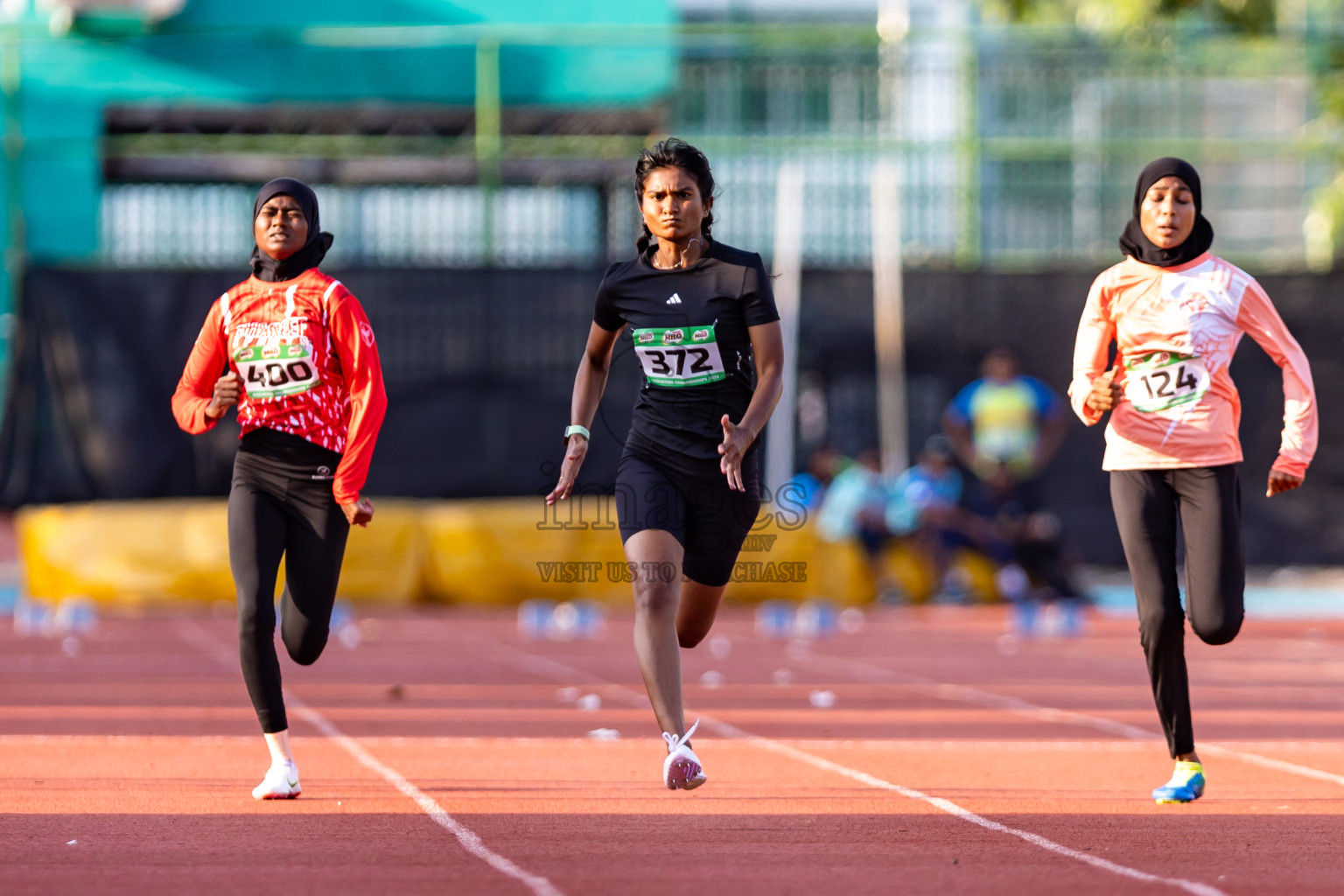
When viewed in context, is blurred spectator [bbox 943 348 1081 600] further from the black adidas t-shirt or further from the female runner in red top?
the female runner in red top

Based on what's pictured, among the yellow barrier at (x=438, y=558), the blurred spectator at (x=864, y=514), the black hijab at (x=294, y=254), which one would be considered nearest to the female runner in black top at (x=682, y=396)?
the black hijab at (x=294, y=254)

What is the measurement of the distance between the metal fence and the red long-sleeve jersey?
11.9 m

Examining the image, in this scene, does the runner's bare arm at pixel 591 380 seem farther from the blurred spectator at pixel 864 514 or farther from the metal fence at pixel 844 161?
the metal fence at pixel 844 161

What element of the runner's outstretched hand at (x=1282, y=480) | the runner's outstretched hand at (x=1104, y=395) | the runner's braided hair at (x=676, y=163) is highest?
the runner's braided hair at (x=676, y=163)

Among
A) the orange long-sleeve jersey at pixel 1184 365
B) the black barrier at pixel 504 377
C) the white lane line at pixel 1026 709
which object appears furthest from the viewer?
the black barrier at pixel 504 377

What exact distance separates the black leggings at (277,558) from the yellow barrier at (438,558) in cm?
987

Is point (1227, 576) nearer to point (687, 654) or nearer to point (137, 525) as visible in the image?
point (687, 654)

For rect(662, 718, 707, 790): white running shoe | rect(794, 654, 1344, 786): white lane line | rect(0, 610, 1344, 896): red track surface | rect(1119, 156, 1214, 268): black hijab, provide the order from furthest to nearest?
rect(794, 654, 1344, 786): white lane line
rect(1119, 156, 1214, 268): black hijab
rect(662, 718, 707, 790): white running shoe
rect(0, 610, 1344, 896): red track surface

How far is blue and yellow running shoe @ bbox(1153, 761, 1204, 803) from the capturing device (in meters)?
6.90

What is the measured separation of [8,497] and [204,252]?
3182 mm

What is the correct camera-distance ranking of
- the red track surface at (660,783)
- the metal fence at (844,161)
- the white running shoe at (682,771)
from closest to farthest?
the red track surface at (660,783)
the white running shoe at (682,771)
the metal fence at (844,161)

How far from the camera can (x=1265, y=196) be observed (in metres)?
24.2

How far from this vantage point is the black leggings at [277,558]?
22.7ft

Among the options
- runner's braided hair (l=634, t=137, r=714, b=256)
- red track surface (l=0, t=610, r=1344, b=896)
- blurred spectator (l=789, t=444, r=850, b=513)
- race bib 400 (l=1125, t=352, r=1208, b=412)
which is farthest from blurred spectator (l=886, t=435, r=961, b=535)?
runner's braided hair (l=634, t=137, r=714, b=256)
